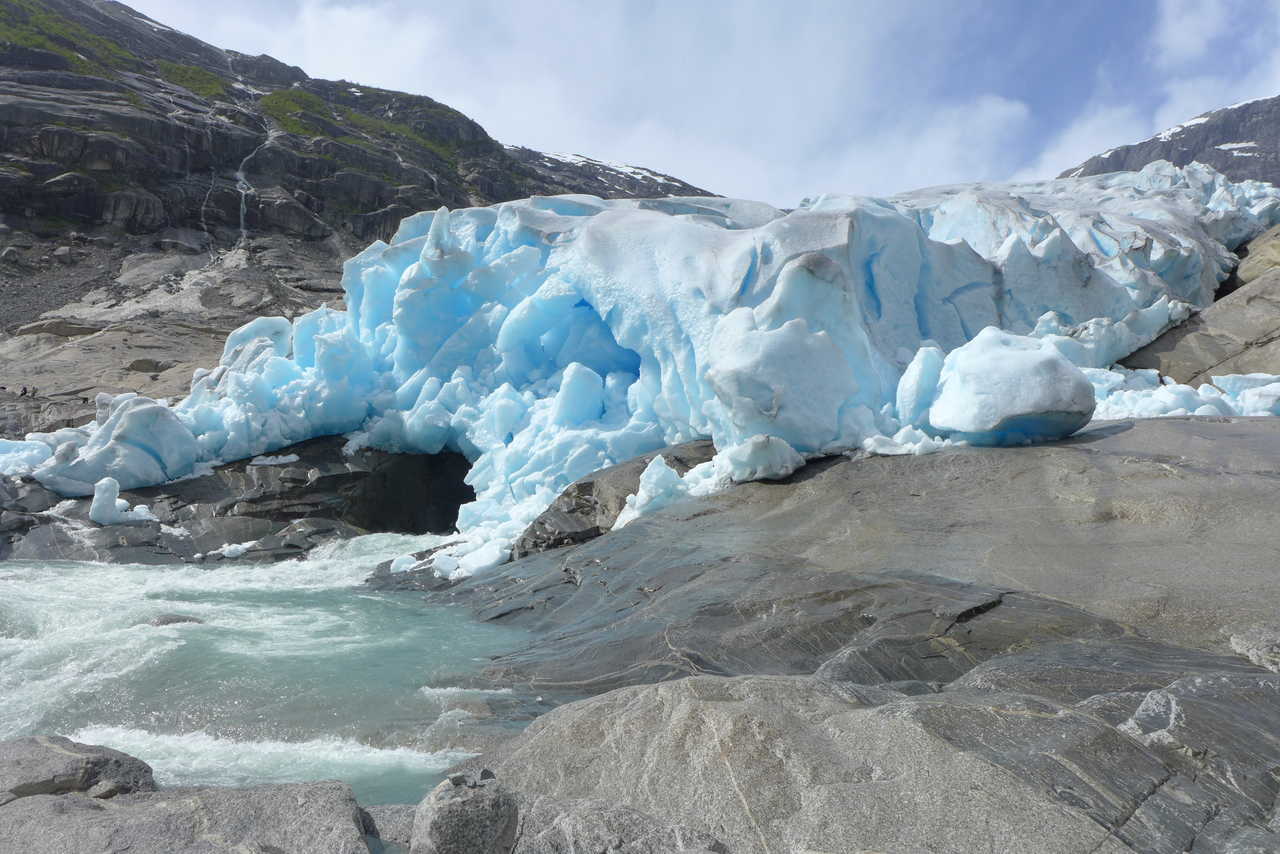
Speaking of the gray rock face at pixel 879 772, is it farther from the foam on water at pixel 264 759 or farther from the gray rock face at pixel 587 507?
the gray rock face at pixel 587 507

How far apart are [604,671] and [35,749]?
3.00 metres

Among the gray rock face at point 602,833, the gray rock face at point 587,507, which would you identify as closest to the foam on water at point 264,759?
the gray rock face at point 602,833

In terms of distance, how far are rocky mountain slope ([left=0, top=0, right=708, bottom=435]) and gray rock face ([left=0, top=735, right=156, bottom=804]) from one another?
1458cm

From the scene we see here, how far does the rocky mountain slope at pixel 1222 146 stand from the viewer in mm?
63594

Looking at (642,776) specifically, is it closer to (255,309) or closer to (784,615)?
(784,615)

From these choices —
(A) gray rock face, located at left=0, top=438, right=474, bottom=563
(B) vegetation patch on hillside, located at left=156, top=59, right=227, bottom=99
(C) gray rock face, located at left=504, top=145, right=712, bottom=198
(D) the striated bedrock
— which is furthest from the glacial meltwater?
(C) gray rock face, located at left=504, top=145, right=712, bottom=198

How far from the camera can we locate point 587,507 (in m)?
10.1

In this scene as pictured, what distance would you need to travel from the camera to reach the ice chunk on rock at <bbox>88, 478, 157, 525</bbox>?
11758mm

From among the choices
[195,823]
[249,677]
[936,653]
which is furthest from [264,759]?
[936,653]

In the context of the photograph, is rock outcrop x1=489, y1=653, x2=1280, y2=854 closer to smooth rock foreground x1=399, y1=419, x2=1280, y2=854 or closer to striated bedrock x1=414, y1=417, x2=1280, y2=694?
smooth rock foreground x1=399, y1=419, x2=1280, y2=854

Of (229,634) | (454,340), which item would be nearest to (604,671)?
(229,634)

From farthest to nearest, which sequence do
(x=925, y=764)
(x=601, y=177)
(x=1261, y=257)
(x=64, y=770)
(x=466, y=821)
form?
(x=601, y=177)
(x=1261, y=257)
(x=64, y=770)
(x=925, y=764)
(x=466, y=821)

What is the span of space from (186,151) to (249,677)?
3564 centimetres

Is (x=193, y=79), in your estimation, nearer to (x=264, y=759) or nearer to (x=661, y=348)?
(x=661, y=348)
